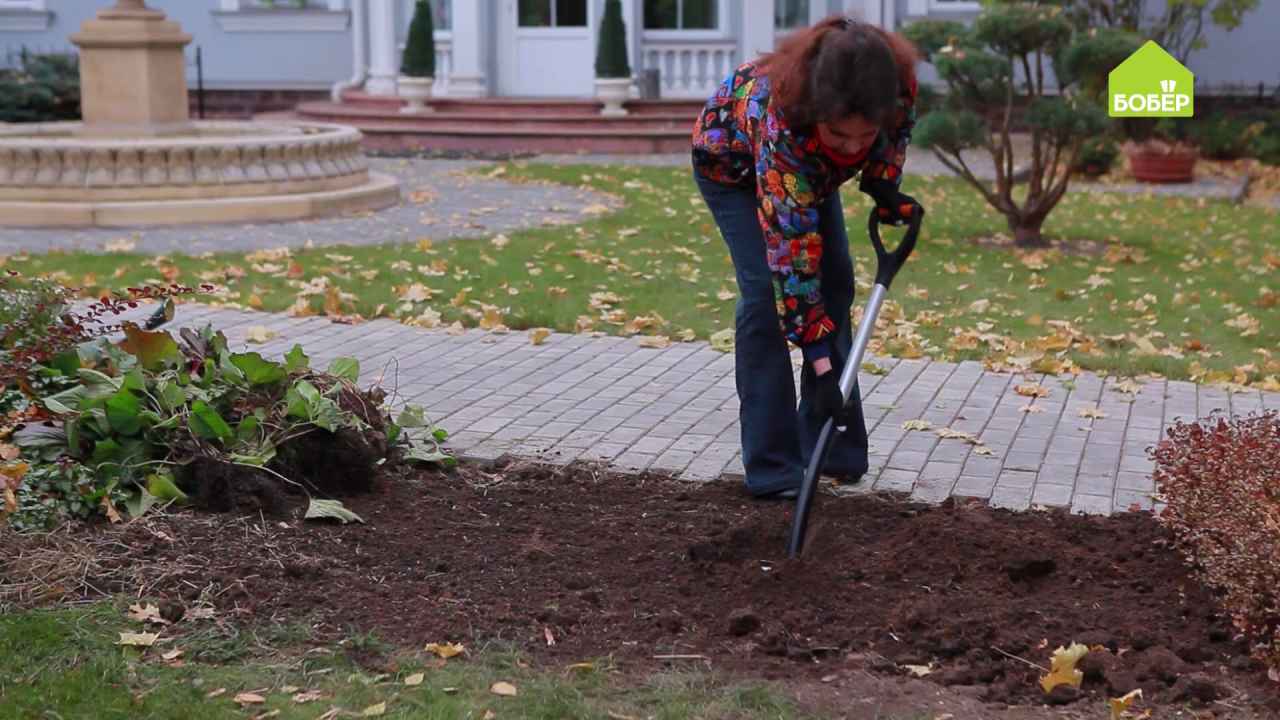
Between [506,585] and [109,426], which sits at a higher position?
[109,426]

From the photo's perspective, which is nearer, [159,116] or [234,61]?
[159,116]

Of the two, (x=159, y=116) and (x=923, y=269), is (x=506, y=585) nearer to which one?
(x=923, y=269)

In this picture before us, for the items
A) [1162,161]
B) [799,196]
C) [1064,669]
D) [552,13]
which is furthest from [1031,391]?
[552,13]

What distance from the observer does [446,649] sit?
140 inches

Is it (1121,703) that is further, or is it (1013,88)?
(1013,88)

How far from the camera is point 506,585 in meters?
4.07

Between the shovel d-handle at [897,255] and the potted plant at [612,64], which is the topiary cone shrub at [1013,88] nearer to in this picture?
the shovel d-handle at [897,255]

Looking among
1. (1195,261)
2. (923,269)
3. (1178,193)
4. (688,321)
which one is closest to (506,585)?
(688,321)

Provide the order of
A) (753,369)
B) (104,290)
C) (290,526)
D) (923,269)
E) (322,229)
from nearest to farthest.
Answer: (290,526)
(753,369)
(104,290)
(923,269)
(322,229)

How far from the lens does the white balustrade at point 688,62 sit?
21516 millimetres

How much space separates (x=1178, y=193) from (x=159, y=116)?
1035 centimetres

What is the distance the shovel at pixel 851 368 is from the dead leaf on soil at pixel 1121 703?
41.5 inches

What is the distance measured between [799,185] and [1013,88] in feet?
25.5

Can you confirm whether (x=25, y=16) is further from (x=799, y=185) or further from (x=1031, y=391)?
(x=799, y=185)
